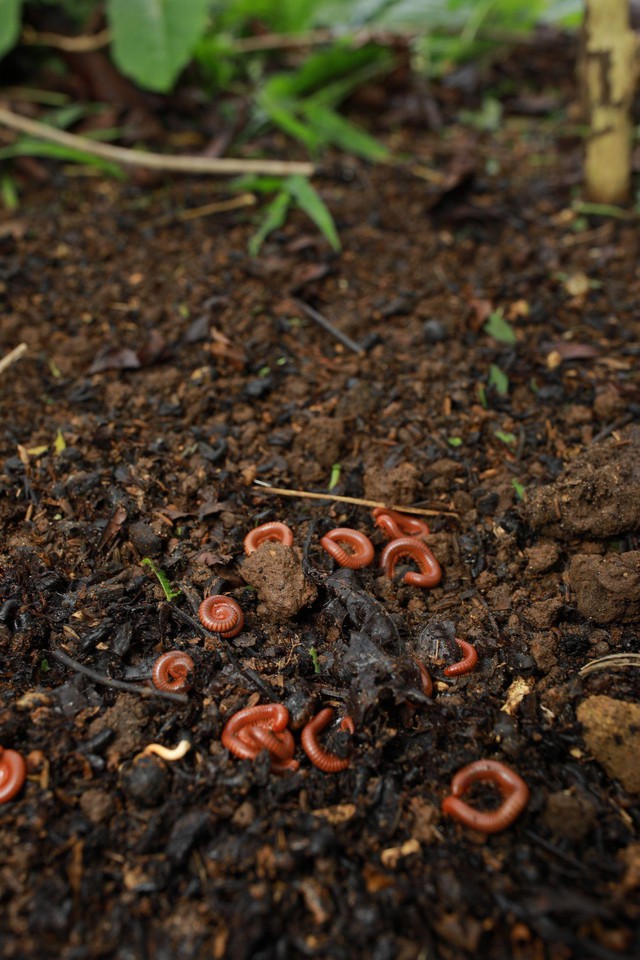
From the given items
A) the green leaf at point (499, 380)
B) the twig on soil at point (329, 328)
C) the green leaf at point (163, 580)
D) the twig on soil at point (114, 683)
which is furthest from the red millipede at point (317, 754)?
the twig on soil at point (329, 328)

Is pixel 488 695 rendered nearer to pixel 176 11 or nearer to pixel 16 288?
pixel 16 288

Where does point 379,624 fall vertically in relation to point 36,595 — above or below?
below

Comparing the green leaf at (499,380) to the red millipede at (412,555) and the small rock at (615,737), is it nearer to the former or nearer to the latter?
the red millipede at (412,555)

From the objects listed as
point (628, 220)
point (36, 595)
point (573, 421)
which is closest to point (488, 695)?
point (573, 421)

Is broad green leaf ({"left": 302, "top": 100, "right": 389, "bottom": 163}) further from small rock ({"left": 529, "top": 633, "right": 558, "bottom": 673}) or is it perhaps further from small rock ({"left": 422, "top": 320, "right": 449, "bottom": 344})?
small rock ({"left": 529, "top": 633, "right": 558, "bottom": 673})

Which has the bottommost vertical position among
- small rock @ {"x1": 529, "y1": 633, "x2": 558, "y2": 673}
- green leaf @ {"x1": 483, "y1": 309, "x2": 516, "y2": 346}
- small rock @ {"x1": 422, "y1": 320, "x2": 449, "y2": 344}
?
small rock @ {"x1": 529, "y1": 633, "x2": 558, "y2": 673}

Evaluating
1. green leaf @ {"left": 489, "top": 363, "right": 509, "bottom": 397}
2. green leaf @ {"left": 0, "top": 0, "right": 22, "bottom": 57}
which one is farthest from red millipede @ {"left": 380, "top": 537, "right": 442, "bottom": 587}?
green leaf @ {"left": 0, "top": 0, "right": 22, "bottom": 57}

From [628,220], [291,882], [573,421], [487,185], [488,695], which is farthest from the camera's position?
[487,185]
